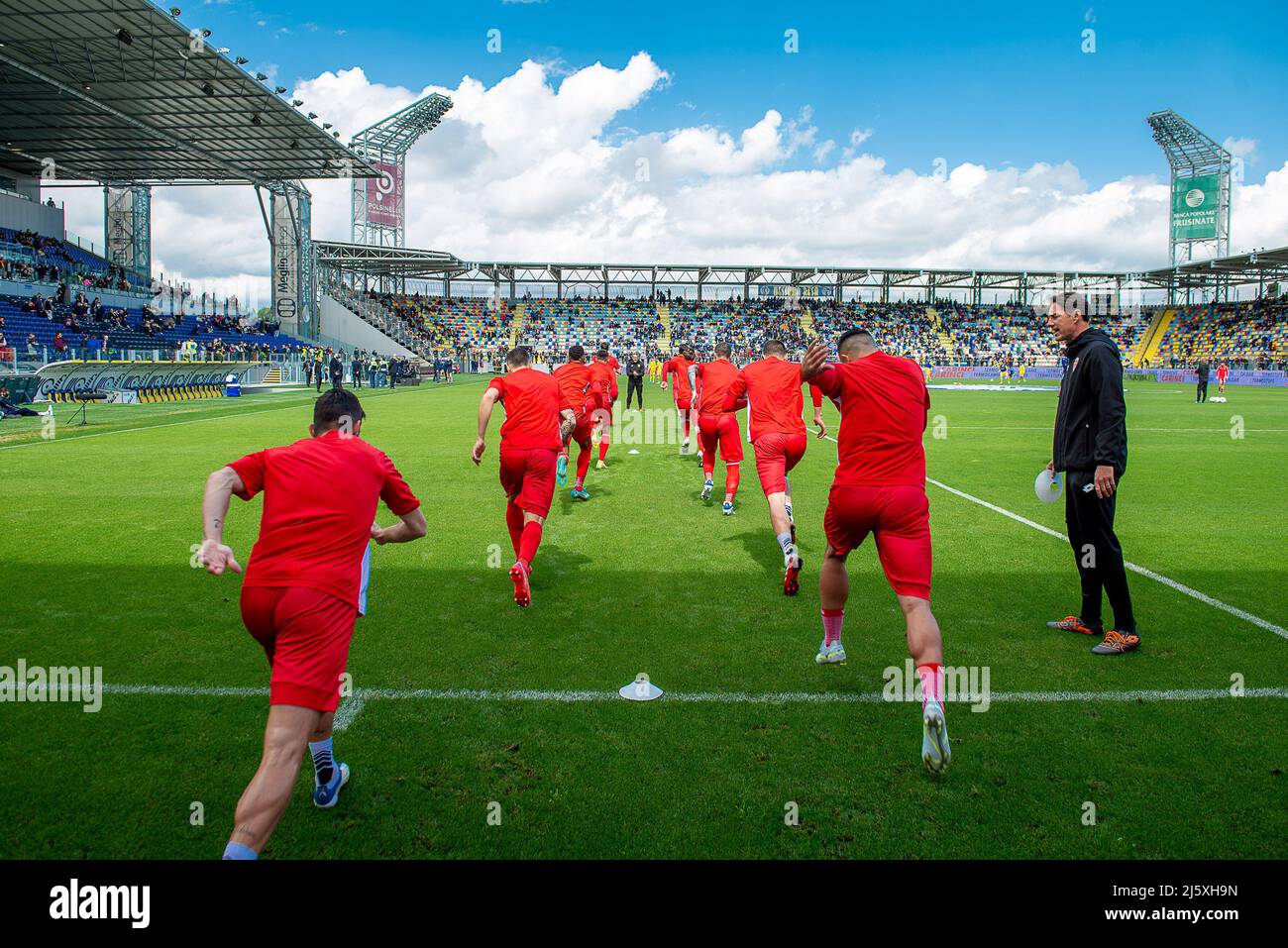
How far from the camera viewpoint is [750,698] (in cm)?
462

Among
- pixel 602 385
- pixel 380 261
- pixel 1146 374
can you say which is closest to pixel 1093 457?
pixel 602 385

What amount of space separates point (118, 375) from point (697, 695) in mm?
31268

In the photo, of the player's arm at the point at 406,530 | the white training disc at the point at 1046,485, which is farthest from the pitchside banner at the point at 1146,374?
the player's arm at the point at 406,530

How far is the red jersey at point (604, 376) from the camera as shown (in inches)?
454

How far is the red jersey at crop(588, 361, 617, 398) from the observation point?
11.5 m

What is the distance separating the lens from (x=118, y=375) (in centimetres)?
2875

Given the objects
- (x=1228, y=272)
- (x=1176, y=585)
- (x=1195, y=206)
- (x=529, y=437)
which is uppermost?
(x=1195, y=206)

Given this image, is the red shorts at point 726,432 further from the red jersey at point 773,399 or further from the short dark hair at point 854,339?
the short dark hair at point 854,339

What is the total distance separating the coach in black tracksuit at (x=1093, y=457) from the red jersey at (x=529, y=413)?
387 cm

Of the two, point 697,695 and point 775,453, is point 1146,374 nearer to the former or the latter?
point 775,453

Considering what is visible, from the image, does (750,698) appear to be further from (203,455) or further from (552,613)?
(203,455)

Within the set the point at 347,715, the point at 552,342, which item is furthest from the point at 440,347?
the point at 347,715
